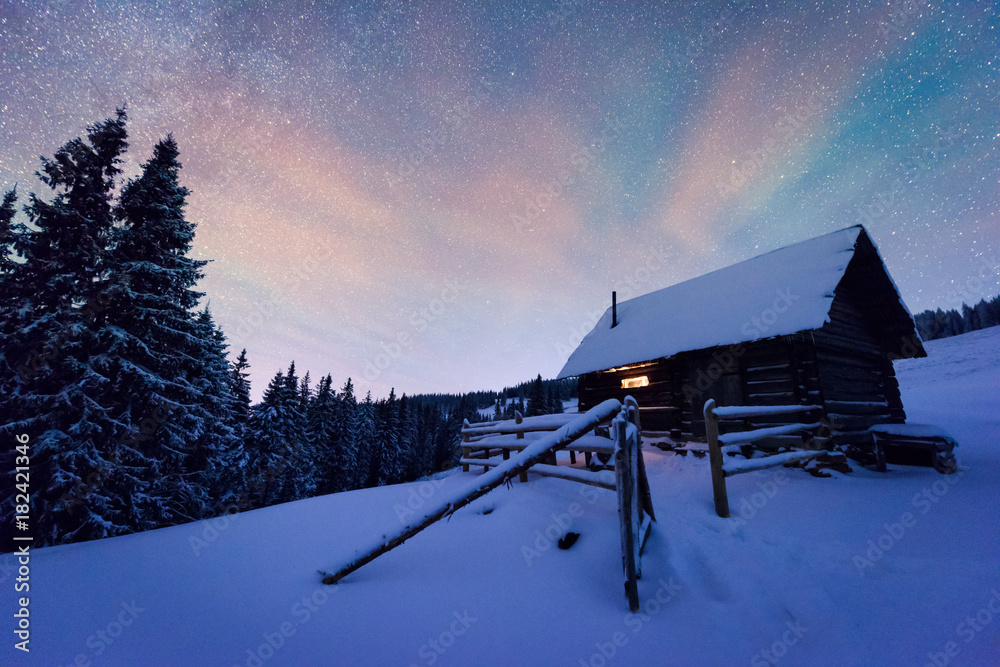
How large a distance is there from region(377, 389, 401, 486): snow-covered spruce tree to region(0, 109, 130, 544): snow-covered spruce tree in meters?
36.1

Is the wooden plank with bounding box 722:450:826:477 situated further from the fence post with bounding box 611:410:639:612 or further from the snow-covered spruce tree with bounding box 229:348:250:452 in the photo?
the snow-covered spruce tree with bounding box 229:348:250:452

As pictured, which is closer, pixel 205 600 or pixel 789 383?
pixel 205 600

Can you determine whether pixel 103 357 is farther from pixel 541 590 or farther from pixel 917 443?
pixel 917 443

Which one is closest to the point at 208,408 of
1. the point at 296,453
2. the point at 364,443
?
the point at 296,453

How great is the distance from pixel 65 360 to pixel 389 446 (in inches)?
1492

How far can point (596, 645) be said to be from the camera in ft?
8.77

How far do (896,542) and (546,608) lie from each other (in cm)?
423

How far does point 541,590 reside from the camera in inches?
130

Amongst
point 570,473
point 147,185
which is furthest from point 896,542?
point 147,185

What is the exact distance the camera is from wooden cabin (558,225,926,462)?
9695mm

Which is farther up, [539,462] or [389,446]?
[539,462]

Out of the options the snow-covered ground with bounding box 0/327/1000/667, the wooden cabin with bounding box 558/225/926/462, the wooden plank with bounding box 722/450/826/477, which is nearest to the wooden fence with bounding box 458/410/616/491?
the snow-covered ground with bounding box 0/327/1000/667

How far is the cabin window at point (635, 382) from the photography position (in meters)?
13.3

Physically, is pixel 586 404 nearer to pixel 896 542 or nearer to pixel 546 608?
pixel 896 542
